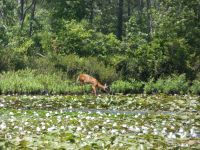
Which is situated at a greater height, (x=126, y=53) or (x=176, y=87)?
(x=126, y=53)

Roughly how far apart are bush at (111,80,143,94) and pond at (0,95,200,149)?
4903mm

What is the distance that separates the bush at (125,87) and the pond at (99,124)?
16.1 feet

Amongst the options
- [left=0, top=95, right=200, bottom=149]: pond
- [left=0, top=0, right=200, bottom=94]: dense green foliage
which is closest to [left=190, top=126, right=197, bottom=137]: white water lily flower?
[left=0, top=95, right=200, bottom=149]: pond

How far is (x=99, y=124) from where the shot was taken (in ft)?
35.9

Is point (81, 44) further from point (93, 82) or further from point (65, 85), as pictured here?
point (93, 82)

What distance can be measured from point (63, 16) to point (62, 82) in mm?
10295

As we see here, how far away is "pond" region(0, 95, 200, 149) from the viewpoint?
7746mm

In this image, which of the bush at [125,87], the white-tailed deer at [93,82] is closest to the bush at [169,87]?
the bush at [125,87]

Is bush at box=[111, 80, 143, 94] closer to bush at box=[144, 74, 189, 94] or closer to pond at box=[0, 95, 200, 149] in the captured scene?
bush at box=[144, 74, 189, 94]

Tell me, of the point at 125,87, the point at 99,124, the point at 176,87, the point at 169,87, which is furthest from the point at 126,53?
the point at 99,124

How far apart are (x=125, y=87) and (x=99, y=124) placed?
12.2 meters

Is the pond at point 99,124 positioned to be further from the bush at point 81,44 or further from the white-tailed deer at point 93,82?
the bush at point 81,44

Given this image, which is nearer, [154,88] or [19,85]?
[19,85]

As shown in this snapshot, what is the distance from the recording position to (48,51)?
1093 inches
